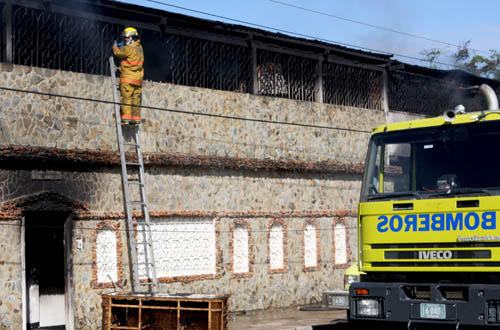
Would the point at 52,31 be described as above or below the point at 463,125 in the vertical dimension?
above

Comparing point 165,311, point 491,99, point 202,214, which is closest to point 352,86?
point 202,214

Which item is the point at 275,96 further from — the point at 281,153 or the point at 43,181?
the point at 43,181

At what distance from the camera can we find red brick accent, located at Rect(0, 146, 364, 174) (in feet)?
58.4

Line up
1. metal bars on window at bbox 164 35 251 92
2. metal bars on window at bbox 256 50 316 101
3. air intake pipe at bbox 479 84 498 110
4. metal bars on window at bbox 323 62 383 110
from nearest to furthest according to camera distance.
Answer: air intake pipe at bbox 479 84 498 110
metal bars on window at bbox 164 35 251 92
metal bars on window at bbox 256 50 316 101
metal bars on window at bbox 323 62 383 110

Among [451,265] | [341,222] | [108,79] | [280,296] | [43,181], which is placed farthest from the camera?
[341,222]

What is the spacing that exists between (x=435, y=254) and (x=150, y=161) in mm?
10153

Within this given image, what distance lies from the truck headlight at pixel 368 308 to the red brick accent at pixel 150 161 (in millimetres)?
8860

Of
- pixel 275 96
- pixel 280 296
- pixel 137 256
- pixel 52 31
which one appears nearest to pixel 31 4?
pixel 52 31

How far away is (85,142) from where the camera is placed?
19141mm

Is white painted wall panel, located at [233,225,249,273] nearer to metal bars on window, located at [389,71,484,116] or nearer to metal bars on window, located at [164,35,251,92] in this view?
metal bars on window, located at [164,35,251,92]

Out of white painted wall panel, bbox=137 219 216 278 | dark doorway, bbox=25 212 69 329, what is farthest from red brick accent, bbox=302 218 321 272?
dark doorway, bbox=25 212 69 329

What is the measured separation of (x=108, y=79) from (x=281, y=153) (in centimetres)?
614

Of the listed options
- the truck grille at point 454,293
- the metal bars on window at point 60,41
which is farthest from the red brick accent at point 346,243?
the truck grille at point 454,293

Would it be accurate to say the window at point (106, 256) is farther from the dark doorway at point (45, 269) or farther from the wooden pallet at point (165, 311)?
the wooden pallet at point (165, 311)
